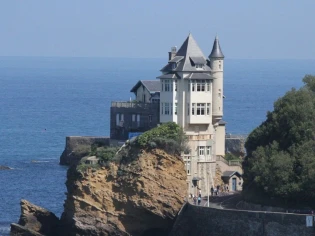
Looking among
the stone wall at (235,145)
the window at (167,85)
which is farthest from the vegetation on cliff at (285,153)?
the stone wall at (235,145)

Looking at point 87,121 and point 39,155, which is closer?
point 39,155

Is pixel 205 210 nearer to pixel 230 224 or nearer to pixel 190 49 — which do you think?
pixel 230 224

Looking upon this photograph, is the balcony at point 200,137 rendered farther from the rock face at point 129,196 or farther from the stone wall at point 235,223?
the stone wall at point 235,223

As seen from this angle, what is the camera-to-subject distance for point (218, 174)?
75.8 m

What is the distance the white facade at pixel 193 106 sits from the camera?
7331cm

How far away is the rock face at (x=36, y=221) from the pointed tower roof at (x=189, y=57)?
32.3ft

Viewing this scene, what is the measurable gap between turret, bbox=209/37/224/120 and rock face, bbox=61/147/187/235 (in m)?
5.37

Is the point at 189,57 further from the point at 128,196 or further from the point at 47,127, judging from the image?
the point at 47,127

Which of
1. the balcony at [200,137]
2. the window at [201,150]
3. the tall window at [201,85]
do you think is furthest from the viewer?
the window at [201,150]

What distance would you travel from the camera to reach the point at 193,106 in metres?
73.4

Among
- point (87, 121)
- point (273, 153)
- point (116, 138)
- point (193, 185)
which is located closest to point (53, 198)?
point (116, 138)

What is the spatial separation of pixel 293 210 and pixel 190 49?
43.4ft

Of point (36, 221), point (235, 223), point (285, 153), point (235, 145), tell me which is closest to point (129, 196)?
point (36, 221)

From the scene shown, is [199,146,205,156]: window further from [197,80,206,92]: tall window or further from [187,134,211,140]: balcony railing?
[197,80,206,92]: tall window
